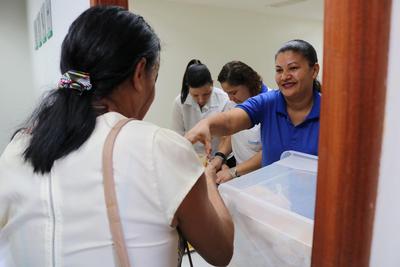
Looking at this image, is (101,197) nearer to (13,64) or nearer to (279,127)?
(279,127)

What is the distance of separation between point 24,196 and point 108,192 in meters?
0.17

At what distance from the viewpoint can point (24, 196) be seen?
62 cm

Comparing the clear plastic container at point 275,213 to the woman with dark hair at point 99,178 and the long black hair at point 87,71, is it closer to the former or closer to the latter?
the woman with dark hair at point 99,178

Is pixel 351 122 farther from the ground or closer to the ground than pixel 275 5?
closer to the ground

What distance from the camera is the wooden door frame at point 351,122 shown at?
416mm

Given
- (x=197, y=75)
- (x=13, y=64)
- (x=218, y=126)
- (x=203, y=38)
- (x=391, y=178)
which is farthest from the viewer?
(x=203, y=38)

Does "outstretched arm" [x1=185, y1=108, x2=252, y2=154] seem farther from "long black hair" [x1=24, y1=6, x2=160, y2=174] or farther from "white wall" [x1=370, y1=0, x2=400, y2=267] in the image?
"white wall" [x1=370, y1=0, x2=400, y2=267]

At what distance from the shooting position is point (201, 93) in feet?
7.40

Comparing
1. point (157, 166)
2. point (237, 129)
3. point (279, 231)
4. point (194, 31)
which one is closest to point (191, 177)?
point (157, 166)

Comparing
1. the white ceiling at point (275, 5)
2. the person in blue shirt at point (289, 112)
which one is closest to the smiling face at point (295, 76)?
the person in blue shirt at point (289, 112)

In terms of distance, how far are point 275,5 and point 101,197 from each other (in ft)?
15.4

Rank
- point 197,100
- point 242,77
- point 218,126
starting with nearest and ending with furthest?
point 218,126 → point 242,77 → point 197,100

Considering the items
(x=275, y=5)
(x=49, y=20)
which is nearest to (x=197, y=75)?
(x=49, y=20)

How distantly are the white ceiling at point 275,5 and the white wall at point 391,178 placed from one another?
13.9ft
